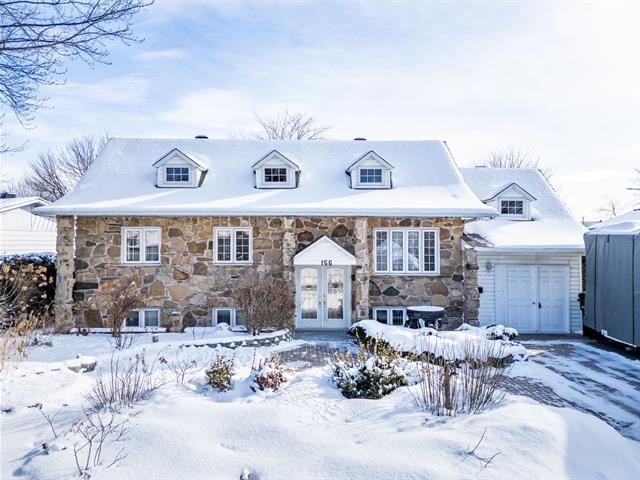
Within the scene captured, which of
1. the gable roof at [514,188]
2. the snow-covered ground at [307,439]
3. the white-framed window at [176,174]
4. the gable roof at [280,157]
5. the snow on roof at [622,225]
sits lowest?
the snow-covered ground at [307,439]

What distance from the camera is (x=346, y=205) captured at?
1377 centimetres

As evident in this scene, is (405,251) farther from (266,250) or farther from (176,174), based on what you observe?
(176,174)

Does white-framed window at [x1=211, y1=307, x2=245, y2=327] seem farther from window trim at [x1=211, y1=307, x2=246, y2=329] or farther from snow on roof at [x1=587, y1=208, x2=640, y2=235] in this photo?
snow on roof at [x1=587, y1=208, x2=640, y2=235]

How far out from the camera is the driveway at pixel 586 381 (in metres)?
7.28

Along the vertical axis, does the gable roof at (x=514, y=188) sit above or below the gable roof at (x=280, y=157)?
below

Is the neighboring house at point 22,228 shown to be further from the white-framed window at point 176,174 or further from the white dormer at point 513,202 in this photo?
the white dormer at point 513,202

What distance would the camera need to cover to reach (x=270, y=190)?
14.9 m

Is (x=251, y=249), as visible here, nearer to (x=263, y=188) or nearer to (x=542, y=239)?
(x=263, y=188)

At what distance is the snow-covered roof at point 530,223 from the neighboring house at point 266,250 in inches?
76.3

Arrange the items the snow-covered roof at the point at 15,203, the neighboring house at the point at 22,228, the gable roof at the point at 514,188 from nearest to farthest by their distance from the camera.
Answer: the gable roof at the point at 514,188, the snow-covered roof at the point at 15,203, the neighboring house at the point at 22,228

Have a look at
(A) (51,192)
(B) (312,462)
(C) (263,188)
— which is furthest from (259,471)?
(A) (51,192)

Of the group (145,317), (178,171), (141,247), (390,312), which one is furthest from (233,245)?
(390,312)

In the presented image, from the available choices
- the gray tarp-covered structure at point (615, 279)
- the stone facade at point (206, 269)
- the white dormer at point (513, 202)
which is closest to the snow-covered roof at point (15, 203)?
the stone facade at point (206, 269)

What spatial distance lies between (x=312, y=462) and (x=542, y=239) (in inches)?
518
